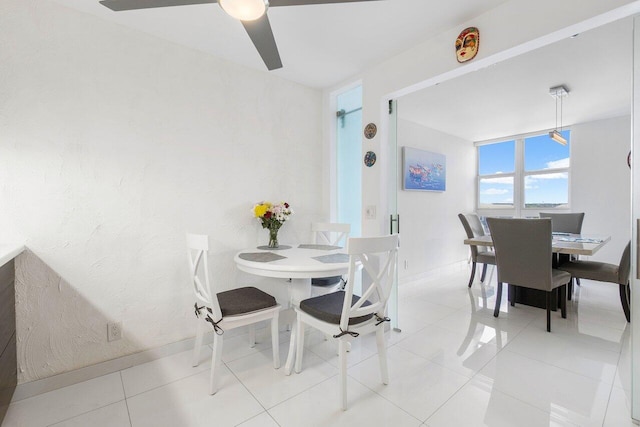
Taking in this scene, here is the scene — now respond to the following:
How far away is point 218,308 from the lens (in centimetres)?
172

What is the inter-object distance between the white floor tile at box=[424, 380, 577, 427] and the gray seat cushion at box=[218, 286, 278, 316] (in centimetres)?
114

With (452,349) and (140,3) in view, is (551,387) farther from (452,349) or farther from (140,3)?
(140,3)

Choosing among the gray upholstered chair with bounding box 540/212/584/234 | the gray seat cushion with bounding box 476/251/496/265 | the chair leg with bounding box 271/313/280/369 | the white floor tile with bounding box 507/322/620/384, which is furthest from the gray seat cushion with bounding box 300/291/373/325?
the gray upholstered chair with bounding box 540/212/584/234

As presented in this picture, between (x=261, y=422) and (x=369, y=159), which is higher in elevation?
(x=369, y=159)

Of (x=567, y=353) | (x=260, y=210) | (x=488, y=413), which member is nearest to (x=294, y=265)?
(x=260, y=210)

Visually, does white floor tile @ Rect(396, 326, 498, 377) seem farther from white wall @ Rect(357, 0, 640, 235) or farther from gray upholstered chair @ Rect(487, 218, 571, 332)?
white wall @ Rect(357, 0, 640, 235)

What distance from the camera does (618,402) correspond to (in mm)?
1596

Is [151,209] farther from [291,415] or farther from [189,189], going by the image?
[291,415]

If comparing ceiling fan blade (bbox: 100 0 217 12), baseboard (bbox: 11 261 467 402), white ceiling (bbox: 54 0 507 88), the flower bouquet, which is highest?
white ceiling (bbox: 54 0 507 88)

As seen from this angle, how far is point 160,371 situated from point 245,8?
224 cm

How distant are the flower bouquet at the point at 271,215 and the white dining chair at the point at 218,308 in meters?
0.55

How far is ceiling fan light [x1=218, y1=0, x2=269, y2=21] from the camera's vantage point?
1157mm

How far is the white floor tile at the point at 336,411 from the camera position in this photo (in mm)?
1455

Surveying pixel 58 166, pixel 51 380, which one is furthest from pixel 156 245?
pixel 51 380
